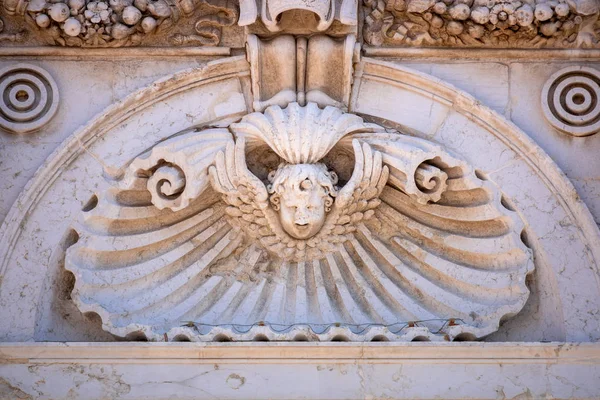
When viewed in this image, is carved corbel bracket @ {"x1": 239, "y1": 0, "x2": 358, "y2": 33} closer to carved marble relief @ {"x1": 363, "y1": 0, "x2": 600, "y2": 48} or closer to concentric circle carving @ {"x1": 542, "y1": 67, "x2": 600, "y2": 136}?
carved marble relief @ {"x1": 363, "y1": 0, "x2": 600, "y2": 48}

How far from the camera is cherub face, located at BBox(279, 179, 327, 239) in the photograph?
19.8 ft

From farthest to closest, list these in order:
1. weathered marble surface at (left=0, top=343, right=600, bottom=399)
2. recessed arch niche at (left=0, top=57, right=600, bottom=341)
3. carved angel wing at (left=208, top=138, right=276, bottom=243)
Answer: carved angel wing at (left=208, top=138, right=276, bottom=243) < recessed arch niche at (left=0, top=57, right=600, bottom=341) < weathered marble surface at (left=0, top=343, right=600, bottom=399)

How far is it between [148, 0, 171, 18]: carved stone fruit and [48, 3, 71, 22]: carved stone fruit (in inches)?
14.0

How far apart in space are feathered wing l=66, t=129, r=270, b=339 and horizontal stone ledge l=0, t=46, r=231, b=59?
0.37 metres

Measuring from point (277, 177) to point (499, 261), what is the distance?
101cm

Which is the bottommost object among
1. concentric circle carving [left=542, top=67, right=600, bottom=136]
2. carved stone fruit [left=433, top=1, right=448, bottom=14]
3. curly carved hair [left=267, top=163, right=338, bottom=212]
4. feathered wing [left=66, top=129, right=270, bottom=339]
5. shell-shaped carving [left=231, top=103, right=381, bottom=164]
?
feathered wing [left=66, top=129, right=270, bottom=339]

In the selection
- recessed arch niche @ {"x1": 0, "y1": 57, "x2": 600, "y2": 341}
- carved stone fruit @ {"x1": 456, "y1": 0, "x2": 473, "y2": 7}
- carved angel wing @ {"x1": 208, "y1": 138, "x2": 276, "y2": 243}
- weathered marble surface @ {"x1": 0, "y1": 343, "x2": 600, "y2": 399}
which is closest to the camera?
weathered marble surface @ {"x1": 0, "y1": 343, "x2": 600, "y2": 399}

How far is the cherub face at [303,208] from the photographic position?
6.04 metres

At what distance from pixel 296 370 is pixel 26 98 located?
1672 mm

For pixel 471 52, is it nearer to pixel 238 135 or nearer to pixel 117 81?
pixel 238 135

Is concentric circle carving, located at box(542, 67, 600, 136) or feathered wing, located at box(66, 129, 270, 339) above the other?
concentric circle carving, located at box(542, 67, 600, 136)

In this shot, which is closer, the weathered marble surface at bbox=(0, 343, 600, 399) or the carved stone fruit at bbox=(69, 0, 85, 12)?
the weathered marble surface at bbox=(0, 343, 600, 399)

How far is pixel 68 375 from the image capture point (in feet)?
19.3

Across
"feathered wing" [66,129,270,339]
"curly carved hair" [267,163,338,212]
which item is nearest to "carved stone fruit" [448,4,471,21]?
→ "curly carved hair" [267,163,338,212]
